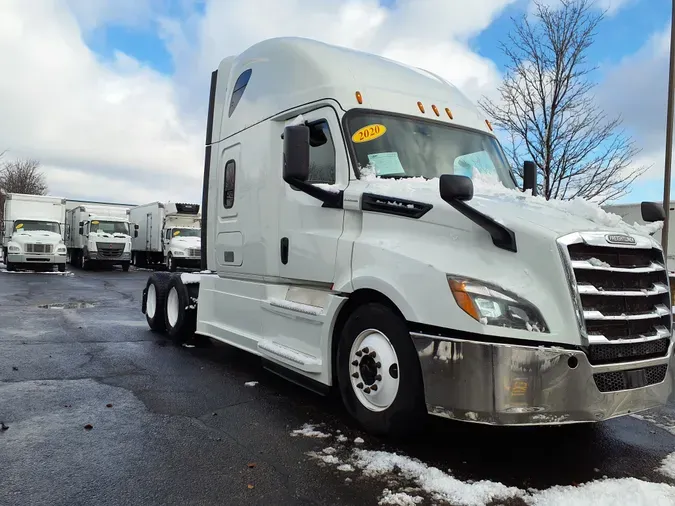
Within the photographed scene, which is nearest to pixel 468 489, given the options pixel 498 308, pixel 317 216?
pixel 498 308

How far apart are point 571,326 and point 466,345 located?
0.64m

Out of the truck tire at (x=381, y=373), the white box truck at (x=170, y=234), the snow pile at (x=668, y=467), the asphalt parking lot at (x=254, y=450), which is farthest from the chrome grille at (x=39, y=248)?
the snow pile at (x=668, y=467)

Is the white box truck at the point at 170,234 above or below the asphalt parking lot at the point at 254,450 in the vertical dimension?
above

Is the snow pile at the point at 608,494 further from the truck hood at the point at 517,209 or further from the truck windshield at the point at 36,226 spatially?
the truck windshield at the point at 36,226

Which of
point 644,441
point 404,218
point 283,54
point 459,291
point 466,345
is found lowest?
point 644,441

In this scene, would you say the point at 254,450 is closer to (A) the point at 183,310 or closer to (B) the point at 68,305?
(A) the point at 183,310

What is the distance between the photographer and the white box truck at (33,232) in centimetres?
2255

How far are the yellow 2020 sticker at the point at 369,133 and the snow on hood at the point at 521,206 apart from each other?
1.15 ft

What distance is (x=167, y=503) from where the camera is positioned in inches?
120

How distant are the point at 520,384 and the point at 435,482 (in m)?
0.79

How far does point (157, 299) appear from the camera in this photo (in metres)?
8.44

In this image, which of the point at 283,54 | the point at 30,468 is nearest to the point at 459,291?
the point at 30,468

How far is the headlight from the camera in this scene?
329 cm

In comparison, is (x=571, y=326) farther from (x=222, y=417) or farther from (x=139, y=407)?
(x=139, y=407)
